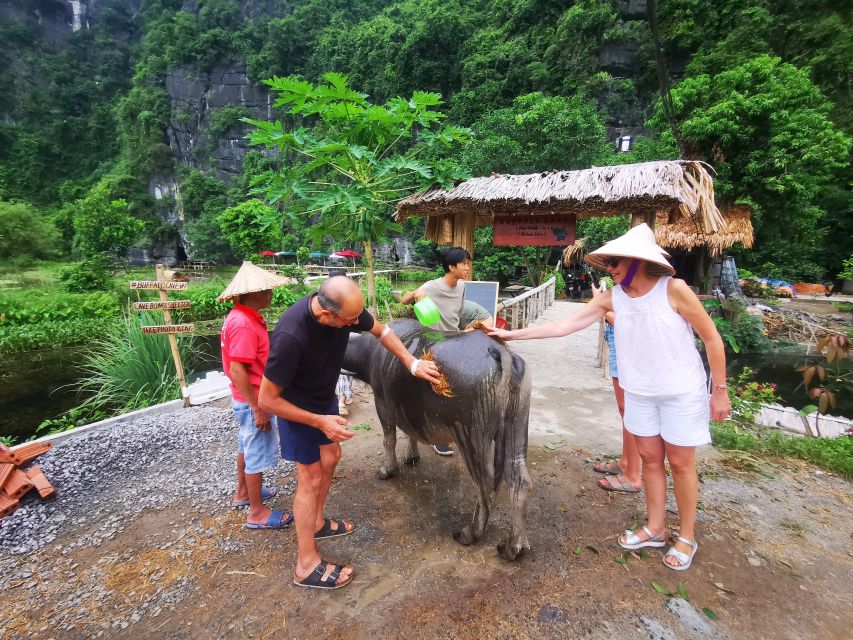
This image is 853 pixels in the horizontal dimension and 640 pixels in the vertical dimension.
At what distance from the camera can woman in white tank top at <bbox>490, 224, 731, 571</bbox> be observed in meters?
2.00

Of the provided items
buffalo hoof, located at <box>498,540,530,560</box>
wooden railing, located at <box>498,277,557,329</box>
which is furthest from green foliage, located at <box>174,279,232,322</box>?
buffalo hoof, located at <box>498,540,530,560</box>

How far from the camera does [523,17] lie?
22406 millimetres


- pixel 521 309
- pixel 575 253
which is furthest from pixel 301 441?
pixel 575 253

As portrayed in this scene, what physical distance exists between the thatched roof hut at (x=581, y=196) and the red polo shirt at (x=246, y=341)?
11.6 ft

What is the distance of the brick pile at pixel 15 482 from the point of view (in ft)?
9.18

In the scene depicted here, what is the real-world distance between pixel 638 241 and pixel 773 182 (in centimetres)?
1174

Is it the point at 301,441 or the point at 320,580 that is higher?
the point at 301,441

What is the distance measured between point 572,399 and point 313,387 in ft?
12.0

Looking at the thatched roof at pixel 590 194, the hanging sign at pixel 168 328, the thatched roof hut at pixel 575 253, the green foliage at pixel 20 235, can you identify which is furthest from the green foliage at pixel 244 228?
the thatched roof at pixel 590 194

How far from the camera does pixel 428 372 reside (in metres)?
2.13

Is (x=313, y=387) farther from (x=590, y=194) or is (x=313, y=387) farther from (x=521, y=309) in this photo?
(x=521, y=309)

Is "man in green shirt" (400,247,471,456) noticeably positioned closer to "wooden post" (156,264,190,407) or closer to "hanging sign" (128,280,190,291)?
"hanging sign" (128,280,190,291)

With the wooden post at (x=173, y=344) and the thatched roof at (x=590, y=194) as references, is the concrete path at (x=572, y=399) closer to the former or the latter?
the thatched roof at (x=590, y=194)

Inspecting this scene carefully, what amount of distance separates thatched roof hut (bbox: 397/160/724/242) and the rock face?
3680cm
